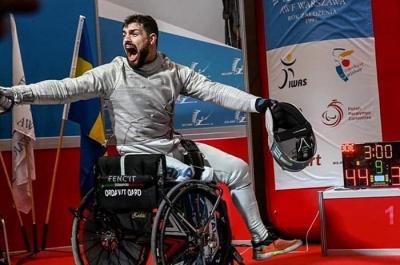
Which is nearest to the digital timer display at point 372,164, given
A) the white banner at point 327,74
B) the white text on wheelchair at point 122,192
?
the white banner at point 327,74

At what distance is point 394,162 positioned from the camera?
3.01 metres

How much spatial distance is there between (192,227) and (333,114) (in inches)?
65.7

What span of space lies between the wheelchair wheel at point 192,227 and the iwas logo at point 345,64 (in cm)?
157

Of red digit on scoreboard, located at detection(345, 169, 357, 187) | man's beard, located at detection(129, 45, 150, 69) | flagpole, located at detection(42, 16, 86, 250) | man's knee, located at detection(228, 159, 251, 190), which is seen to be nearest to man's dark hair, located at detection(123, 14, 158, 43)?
man's beard, located at detection(129, 45, 150, 69)

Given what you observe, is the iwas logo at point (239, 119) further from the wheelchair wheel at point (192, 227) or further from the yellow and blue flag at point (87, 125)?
the wheelchair wheel at point (192, 227)

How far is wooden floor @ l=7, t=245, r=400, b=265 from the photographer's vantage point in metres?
2.91

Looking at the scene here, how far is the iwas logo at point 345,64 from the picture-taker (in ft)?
11.3

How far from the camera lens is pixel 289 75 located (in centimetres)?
359

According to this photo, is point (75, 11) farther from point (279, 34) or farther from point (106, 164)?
point (106, 164)

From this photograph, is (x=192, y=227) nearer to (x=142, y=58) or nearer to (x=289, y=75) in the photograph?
(x=142, y=58)

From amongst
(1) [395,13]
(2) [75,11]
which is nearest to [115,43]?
(2) [75,11]

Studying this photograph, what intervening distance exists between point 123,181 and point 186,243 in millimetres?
383

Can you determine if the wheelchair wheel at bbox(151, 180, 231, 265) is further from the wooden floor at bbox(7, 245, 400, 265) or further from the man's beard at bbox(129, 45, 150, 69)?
the wooden floor at bbox(7, 245, 400, 265)

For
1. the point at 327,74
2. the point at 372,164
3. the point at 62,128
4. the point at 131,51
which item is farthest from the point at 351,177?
the point at 62,128
